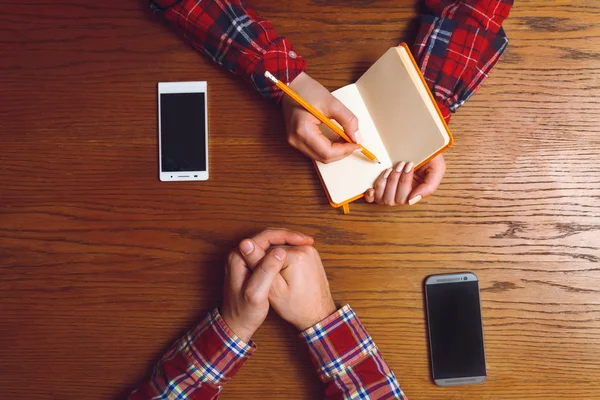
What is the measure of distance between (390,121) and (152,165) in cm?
44

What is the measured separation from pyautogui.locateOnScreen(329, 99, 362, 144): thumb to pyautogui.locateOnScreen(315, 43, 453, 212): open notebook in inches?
1.5

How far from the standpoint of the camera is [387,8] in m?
0.98

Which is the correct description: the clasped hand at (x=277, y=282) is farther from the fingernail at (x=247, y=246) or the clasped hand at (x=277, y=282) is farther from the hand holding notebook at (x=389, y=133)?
the hand holding notebook at (x=389, y=133)

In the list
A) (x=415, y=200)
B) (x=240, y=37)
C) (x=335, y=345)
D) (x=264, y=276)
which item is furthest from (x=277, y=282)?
(x=240, y=37)

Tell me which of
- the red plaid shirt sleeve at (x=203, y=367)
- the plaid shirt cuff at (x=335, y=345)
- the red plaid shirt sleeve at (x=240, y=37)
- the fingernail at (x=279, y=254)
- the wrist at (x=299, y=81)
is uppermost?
the red plaid shirt sleeve at (x=240, y=37)

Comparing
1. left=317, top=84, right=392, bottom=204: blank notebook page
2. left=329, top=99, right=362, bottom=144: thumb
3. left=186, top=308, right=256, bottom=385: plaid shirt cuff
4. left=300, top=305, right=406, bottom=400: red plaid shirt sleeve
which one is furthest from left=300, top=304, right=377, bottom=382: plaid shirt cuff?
left=329, top=99, right=362, bottom=144: thumb

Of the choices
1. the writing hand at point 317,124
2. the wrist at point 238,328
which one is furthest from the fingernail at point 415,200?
the wrist at point 238,328

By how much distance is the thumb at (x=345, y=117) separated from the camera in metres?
0.90

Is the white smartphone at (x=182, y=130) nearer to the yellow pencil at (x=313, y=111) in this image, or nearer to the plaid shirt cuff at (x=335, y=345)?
the yellow pencil at (x=313, y=111)

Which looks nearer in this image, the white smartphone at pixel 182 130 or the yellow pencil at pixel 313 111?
the yellow pencil at pixel 313 111

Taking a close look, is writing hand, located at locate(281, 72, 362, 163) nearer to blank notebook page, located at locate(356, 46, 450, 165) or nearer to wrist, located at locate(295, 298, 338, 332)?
blank notebook page, located at locate(356, 46, 450, 165)

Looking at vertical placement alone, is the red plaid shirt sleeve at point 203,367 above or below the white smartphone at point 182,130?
below

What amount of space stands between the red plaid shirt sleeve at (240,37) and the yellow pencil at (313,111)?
0.24ft

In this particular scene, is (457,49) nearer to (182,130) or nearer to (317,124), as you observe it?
(317,124)
